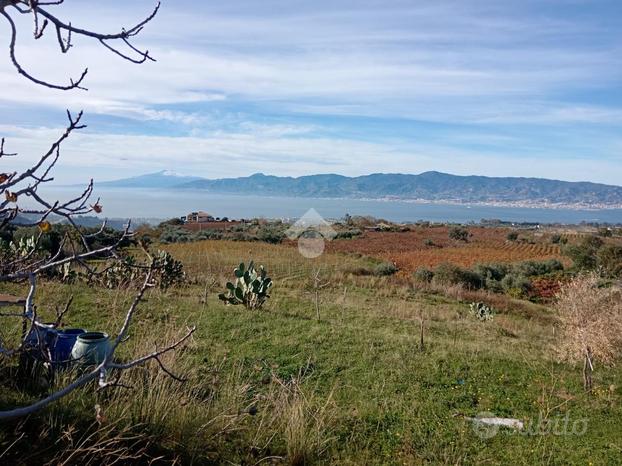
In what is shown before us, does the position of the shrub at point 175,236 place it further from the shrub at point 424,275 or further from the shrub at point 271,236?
the shrub at point 424,275

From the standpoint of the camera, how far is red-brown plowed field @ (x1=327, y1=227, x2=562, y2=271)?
95.8 ft

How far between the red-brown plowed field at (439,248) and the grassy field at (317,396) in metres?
16.7

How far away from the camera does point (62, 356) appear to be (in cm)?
415

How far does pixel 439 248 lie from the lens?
36594mm

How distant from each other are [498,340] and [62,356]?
25.2 feet

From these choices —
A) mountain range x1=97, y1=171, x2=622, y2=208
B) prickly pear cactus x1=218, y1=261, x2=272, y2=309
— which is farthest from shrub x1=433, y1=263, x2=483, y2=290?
mountain range x1=97, y1=171, x2=622, y2=208

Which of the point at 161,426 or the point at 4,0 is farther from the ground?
the point at 4,0

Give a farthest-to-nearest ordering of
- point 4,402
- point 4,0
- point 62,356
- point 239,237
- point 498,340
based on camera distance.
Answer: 1. point 239,237
2. point 498,340
3. point 62,356
4. point 4,402
5. point 4,0

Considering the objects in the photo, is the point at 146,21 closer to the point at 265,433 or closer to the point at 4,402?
the point at 4,402

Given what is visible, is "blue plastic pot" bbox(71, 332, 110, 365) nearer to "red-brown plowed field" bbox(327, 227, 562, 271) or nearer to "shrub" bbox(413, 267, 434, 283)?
"shrub" bbox(413, 267, 434, 283)

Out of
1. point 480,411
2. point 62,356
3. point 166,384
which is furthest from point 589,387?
point 62,356

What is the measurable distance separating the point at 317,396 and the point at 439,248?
32604 millimetres

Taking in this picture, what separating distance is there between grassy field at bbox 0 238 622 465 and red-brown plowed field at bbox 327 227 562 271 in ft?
54.8

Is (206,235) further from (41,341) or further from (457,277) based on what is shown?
(41,341)
